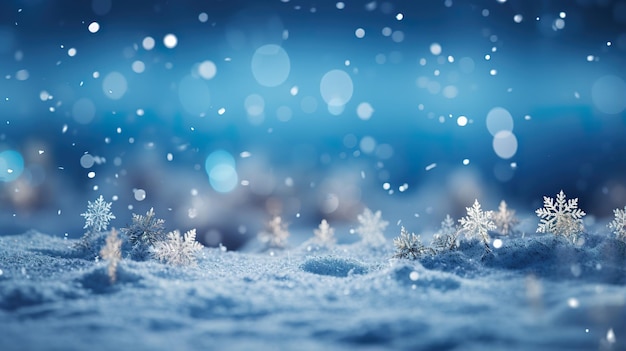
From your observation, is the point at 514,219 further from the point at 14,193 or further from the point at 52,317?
the point at 14,193

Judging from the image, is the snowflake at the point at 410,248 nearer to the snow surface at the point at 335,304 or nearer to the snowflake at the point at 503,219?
the snow surface at the point at 335,304

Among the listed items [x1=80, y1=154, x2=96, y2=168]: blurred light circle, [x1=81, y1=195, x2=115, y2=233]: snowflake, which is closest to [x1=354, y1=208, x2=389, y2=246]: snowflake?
[x1=81, y1=195, x2=115, y2=233]: snowflake

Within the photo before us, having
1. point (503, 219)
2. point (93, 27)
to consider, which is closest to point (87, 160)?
point (93, 27)

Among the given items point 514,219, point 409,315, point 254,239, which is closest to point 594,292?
point 409,315

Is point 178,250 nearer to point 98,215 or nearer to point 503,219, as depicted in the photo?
point 98,215

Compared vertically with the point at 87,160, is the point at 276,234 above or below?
below

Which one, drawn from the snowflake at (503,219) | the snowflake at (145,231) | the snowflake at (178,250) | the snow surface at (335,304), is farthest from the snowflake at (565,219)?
the snowflake at (145,231)

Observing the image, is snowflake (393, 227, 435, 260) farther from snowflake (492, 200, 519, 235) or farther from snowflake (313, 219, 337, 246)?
snowflake (313, 219, 337, 246)
